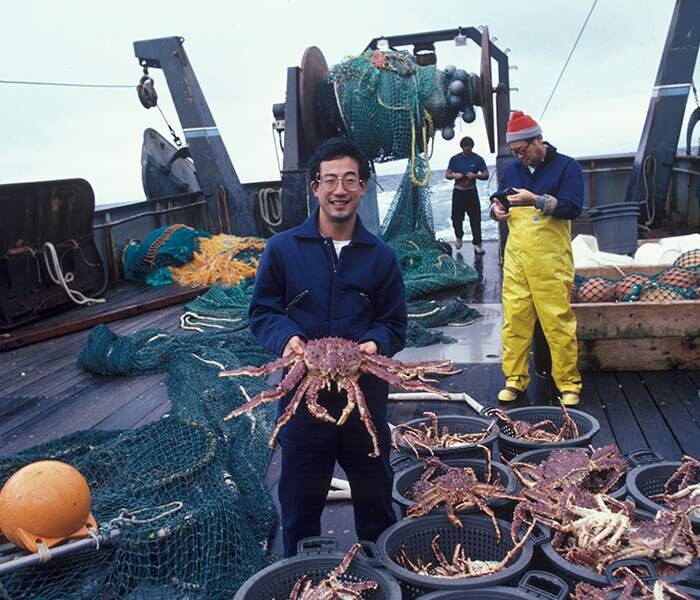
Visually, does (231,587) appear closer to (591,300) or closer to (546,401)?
(546,401)

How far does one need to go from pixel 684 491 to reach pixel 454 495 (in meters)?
0.76

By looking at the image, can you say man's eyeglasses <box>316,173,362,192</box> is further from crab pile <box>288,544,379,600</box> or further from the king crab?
crab pile <box>288,544,379,600</box>

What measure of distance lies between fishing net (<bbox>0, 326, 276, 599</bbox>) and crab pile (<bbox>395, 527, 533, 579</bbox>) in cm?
64

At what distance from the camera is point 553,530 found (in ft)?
7.09

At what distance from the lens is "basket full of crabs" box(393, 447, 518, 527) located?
2.19 meters

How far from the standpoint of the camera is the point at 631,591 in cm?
171

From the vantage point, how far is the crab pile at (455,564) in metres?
1.94

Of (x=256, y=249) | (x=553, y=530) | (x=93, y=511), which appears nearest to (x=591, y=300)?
(x=553, y=530)

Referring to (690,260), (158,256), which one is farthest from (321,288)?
(158,256)

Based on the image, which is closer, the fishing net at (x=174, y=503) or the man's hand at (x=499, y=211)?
the fishing net at (x=174, y=503)

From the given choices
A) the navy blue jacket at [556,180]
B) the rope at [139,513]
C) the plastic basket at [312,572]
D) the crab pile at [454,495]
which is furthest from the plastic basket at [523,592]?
the navy blue jacket at [556,180]

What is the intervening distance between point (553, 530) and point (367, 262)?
3.55 feet

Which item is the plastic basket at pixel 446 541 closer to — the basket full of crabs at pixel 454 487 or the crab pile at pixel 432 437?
the basket full of crabs at pixel 454 487

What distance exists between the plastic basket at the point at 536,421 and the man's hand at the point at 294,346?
119 centimetres
